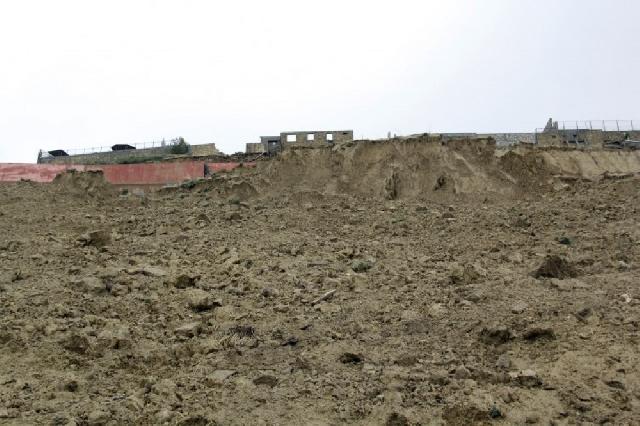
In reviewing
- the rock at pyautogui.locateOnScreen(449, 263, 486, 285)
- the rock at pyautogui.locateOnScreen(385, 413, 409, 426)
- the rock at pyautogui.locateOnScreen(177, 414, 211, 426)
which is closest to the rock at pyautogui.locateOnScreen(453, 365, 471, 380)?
the rock at pyautogui.locateOnScreen(385, 413, 409, 426)

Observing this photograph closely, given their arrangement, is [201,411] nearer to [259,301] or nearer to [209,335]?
[209,335]

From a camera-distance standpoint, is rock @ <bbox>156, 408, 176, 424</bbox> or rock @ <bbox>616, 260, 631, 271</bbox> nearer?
rock @ <bbox>156, 408, 176, 424</bbox>

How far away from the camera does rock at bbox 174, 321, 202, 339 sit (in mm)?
6938

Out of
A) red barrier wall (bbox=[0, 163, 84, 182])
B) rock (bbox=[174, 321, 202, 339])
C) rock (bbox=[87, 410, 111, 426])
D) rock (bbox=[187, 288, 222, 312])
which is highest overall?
red barrier wall (bbox=[0, 163, 84, 182])

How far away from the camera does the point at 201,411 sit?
5.21 m

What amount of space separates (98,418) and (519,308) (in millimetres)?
4321

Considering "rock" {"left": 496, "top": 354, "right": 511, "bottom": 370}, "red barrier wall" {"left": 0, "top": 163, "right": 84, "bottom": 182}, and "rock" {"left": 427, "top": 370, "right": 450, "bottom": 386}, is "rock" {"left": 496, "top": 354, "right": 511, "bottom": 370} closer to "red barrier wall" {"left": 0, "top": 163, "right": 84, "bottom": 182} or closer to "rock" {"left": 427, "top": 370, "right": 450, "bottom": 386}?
"rock" {"left": 427, "top": 370, "right": 450, "bottom": 386}

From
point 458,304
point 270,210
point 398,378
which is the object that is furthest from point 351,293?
point 270,210

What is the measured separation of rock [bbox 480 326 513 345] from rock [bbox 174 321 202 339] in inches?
119

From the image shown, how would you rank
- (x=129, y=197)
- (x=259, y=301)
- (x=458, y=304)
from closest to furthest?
(x=458, y=304), (x=259, y=301), (x=129, y=197)

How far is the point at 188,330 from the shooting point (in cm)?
699

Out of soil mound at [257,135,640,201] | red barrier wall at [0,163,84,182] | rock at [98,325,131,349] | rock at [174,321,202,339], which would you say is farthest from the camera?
red barrier wall at [0,163,84,182]

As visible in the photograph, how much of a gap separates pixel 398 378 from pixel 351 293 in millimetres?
2514

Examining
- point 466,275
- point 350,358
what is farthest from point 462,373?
point 466,275
